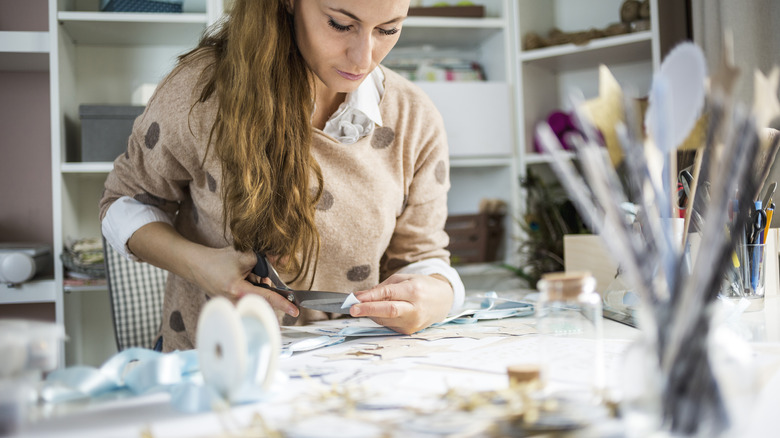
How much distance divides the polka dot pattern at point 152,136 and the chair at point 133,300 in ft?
2.09

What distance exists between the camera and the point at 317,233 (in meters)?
0.97

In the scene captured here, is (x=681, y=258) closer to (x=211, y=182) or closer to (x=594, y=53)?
(x=211, y=182)

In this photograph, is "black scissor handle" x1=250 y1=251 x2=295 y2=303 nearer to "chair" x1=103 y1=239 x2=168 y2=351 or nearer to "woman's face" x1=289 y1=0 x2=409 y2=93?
"woman's face" x1=289 y1=0 x2=409 y2=93

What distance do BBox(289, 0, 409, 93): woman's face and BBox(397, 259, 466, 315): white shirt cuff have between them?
297mm

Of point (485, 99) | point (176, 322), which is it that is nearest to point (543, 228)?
point (485, 99)

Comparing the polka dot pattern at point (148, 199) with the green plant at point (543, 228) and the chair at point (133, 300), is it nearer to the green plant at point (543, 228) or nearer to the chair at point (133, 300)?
the chair at point (133, 300)

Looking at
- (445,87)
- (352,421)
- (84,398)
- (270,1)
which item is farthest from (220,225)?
(445,87)

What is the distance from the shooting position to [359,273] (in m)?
1.11

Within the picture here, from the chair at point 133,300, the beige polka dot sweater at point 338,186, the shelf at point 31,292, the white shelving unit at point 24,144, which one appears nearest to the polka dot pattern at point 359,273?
the beige polka dot sweater at point 338,186

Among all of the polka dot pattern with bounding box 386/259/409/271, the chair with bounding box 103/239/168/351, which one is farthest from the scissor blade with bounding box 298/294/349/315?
the chair with bounding box 103/239/168/351

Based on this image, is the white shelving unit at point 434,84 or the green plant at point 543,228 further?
the green plant at point 543,228

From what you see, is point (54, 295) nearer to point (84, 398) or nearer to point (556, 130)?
point (84, 398)

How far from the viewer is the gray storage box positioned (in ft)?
6.28

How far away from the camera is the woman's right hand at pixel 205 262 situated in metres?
0.87
